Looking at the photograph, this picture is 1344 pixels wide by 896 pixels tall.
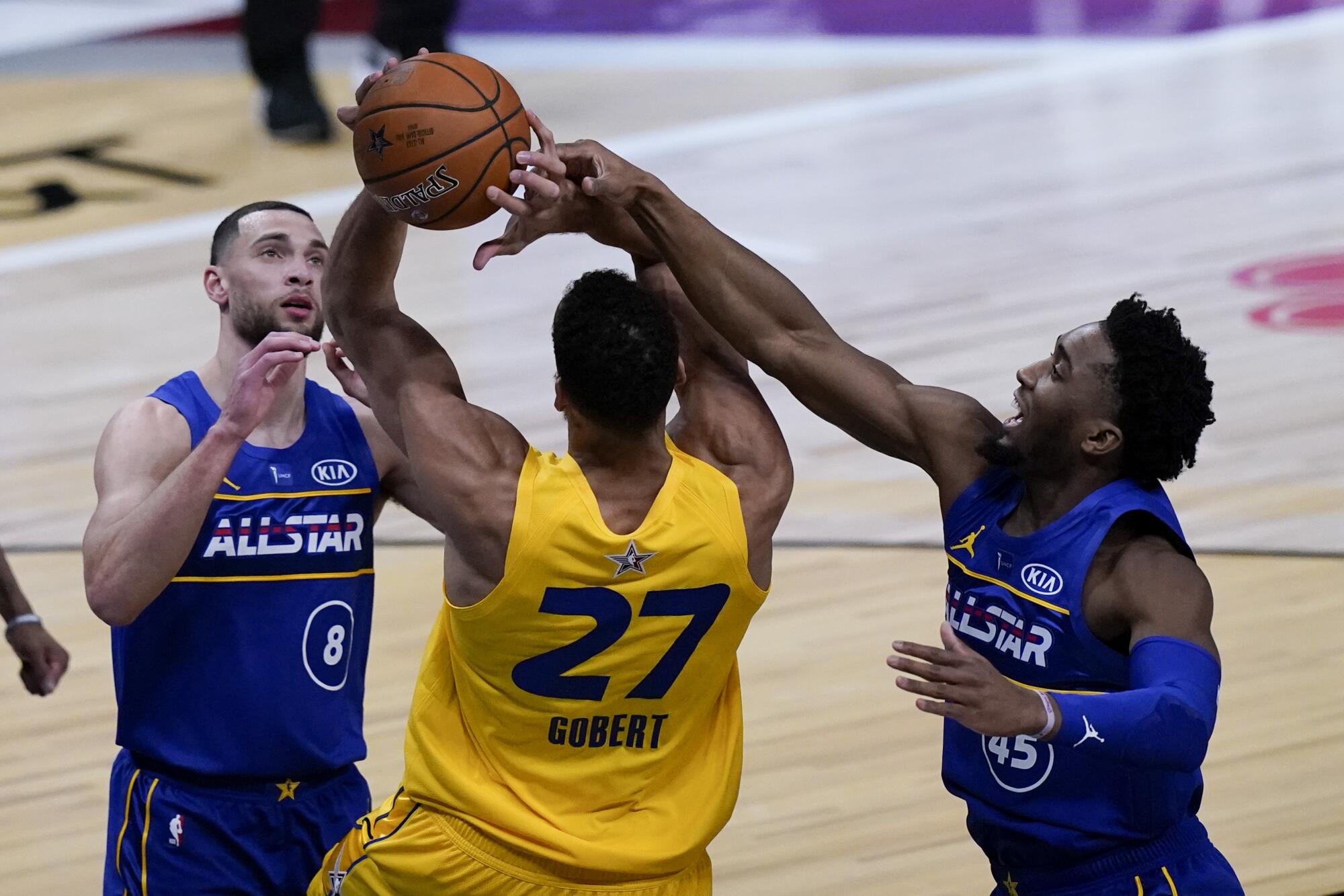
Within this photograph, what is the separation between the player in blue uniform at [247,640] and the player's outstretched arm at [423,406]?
8.3 inches

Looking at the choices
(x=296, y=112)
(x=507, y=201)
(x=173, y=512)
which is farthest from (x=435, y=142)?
(x=296, y=112)

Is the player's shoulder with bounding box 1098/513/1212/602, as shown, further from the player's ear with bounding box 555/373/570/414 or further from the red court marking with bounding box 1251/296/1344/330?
the red court marking with bounding box 1251/296/1344/330

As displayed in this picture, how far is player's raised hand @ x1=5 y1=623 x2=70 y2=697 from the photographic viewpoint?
4.39 meters

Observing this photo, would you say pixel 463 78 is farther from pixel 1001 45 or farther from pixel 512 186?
pixel 1001 45

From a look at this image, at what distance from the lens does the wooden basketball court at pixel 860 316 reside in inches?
218

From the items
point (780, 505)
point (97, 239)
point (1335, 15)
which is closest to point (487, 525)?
point (780, 505)

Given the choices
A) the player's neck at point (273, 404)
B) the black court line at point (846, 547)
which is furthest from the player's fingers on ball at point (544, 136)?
the black court line at point (846, 547)

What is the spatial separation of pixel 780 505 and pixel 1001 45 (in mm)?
11464

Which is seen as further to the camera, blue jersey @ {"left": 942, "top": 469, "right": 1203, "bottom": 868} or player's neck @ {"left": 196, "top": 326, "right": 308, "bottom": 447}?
player's neck @ {"left": 196, "top": 326, "right": 308, "bottom": 447}

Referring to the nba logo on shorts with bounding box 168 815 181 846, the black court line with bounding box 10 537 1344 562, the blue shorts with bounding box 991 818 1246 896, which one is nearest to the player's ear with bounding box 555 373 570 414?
the nba logo on shorts with bounding box 168 815 181 846

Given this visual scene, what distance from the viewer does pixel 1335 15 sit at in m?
14.8

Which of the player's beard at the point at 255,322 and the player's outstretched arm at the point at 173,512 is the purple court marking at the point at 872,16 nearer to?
the player's beard at the point at 255,322

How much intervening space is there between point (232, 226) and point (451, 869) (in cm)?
150

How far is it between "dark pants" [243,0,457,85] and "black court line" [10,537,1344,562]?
17.0 ft
